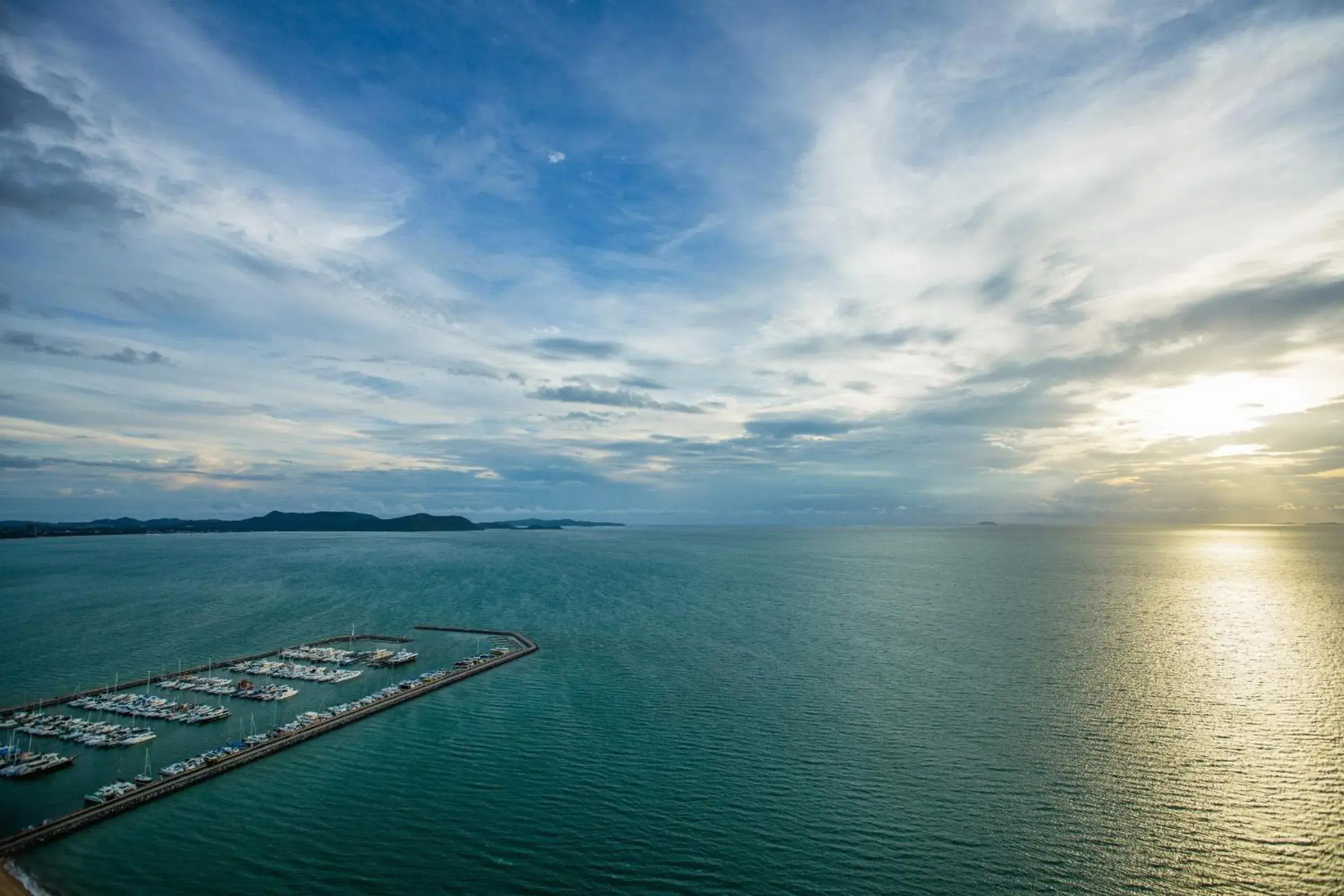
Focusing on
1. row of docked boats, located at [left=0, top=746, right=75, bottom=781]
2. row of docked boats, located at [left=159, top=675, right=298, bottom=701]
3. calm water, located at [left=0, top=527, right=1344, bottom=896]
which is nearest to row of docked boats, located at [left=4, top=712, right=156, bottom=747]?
row of docked boats, located at [left=0, top=746, right=75, bottom=781]

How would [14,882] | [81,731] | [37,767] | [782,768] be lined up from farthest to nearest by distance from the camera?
[81,731], [37,767], [782,768], [14,882]

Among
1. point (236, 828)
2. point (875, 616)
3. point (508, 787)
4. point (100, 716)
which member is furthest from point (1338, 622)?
point (100, 716)

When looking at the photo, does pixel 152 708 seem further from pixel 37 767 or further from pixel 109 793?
pixel 109 793

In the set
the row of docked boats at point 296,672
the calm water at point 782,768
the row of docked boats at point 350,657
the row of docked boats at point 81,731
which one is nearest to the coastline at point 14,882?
the calm water at point 782,768

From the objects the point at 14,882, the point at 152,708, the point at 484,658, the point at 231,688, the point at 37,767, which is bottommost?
the point at 14,882

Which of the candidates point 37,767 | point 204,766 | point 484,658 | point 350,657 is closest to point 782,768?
point 204,766

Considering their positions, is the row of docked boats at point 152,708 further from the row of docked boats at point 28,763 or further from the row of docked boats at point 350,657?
the row of docked boats at point 350,657
